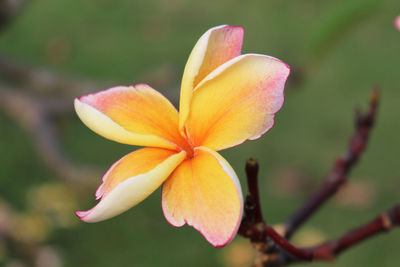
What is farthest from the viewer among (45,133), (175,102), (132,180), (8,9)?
(45,133)

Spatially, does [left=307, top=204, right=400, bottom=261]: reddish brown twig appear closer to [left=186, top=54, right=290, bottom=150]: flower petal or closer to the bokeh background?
[left=186, top=54, right=290, bottom=150]: flower petal

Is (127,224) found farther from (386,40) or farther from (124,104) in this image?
(386,40)

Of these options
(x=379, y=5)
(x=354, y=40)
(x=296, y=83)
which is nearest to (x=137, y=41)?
(x=354, y=40)

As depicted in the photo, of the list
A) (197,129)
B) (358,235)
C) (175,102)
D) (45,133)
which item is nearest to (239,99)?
(197,129)

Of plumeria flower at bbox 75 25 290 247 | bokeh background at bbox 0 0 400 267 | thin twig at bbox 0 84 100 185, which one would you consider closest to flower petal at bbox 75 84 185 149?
plumeria flower at bbox 75 25 290 247

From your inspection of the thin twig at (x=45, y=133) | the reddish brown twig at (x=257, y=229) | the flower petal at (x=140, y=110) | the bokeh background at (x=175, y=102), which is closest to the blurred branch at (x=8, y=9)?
the bokeh background at (x=175, y=102)

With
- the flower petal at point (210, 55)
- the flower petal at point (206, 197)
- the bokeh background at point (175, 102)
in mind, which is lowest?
the bokeh background at point (175, 102)

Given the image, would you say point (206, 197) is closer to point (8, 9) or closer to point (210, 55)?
point (210, 55)

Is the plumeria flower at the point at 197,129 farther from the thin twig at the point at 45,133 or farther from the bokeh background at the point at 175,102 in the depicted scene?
the thin twig at the point at 45,133
